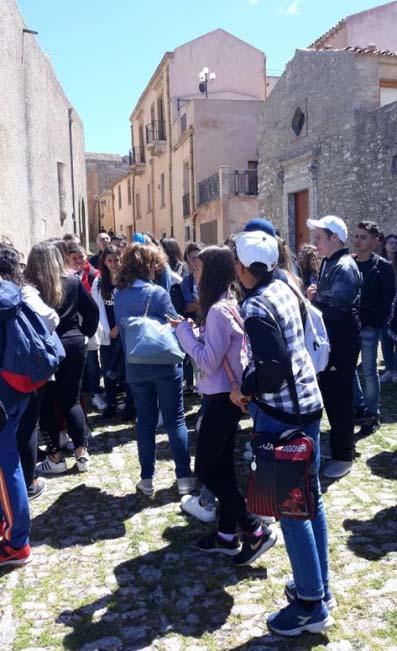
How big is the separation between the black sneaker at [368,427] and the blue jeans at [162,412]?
1927 millimetres

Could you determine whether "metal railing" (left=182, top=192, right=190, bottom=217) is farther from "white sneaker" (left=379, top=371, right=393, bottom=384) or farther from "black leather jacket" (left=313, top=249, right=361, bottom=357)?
"black leather jacket" (left=313, top=249, right=361, bottom=357)

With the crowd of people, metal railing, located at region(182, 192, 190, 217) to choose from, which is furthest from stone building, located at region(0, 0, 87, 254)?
metal railing, located at region(182, 192, 190, 217)

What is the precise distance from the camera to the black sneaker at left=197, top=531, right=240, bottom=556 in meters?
3.42

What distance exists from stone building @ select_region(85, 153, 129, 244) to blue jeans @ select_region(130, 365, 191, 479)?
43255mm

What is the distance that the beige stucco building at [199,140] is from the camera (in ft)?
76.3

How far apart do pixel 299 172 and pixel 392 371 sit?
11.7 metres

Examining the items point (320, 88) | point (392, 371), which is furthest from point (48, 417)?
point (320, 88)

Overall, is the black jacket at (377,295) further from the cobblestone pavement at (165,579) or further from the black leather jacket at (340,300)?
the cobblestone pavement at (165,579)

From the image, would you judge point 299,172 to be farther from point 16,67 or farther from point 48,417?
point 48,417

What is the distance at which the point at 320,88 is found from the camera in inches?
651

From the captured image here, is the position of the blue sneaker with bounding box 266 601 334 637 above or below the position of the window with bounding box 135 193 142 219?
below

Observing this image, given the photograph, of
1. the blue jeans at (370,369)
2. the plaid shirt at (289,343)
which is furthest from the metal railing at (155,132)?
the plaid shirt at (289,343)

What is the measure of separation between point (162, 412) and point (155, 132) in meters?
28.3

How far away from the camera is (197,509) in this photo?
3852 mm
